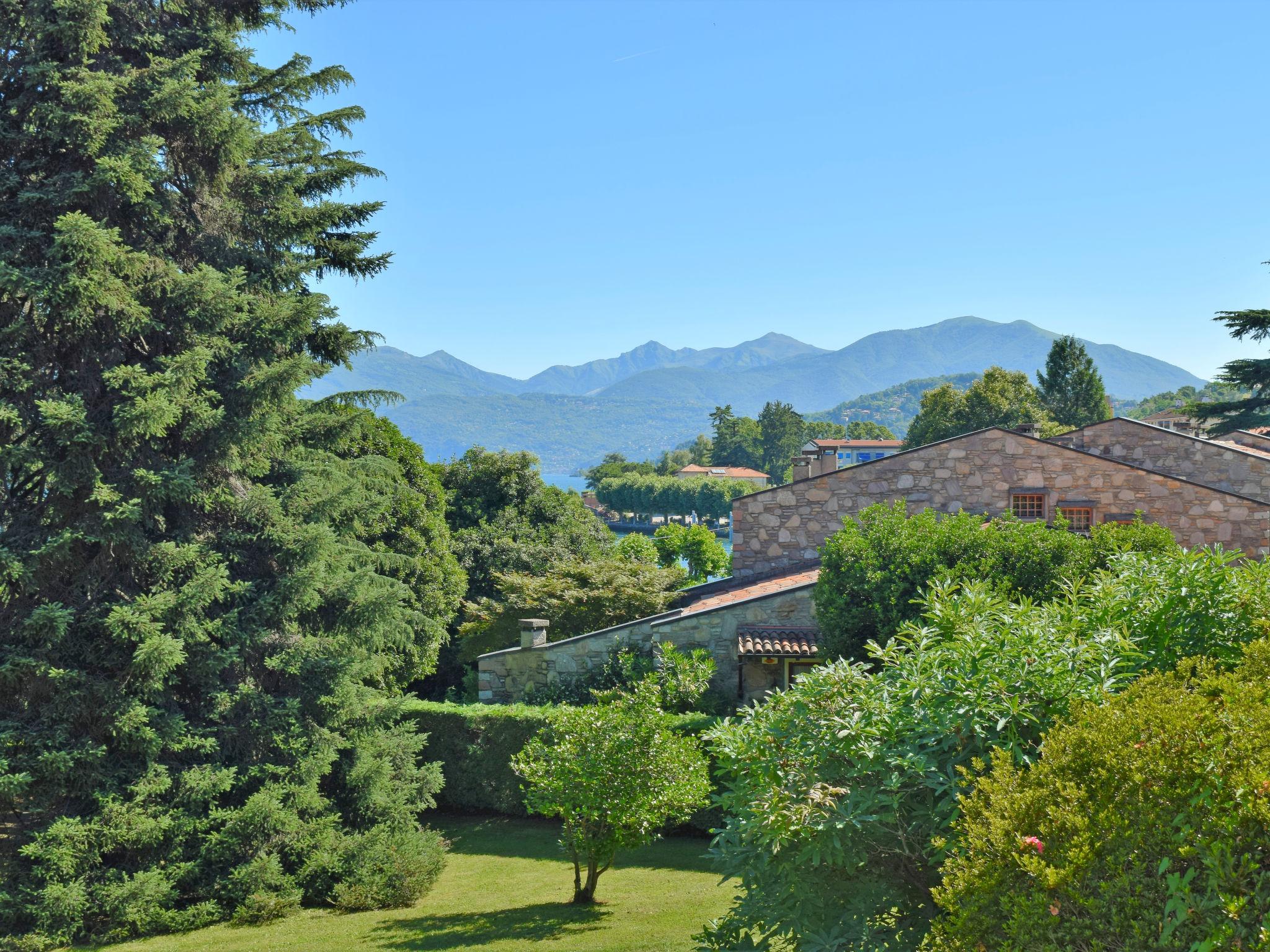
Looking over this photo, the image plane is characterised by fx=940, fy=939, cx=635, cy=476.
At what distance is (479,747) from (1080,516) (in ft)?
42.0

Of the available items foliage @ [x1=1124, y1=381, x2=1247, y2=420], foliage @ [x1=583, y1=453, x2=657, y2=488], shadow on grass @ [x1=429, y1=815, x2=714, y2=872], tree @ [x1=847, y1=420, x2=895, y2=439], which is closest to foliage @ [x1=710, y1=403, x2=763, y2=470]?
foliage @ [x1=583, y1=453, x2=657, y2=488]

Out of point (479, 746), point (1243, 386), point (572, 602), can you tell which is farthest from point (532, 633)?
point (1243, 386)

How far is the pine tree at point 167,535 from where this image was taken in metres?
11.9

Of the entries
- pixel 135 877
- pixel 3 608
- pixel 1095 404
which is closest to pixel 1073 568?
pixel 135 877

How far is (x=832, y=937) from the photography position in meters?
6.29

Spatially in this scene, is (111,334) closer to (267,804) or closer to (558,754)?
(267,804)

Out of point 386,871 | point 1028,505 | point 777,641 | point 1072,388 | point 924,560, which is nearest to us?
point 386,871

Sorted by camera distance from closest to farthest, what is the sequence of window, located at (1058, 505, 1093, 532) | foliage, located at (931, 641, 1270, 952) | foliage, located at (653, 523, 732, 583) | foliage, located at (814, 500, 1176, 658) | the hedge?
foliage, located at (931, 641, 1270, 952) → foliage, located at (814, 500, 1176, 658) → the hedge → window, located at (1058, 505, 1093, 532) → foliage, located at (653, 523, 732, 583)

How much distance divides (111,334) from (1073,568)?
1375 centimetres

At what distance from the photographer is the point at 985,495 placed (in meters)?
19.8

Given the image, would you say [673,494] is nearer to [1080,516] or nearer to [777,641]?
[1080,516]

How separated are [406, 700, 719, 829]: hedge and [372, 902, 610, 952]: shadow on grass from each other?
4488 mm

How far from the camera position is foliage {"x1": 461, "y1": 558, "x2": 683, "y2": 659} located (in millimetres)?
22359

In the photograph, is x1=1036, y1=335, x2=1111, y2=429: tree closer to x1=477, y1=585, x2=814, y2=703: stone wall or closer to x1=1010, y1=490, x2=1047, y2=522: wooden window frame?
x1=1010, y1=490, x2=1047, y2=522: wooden window frame
